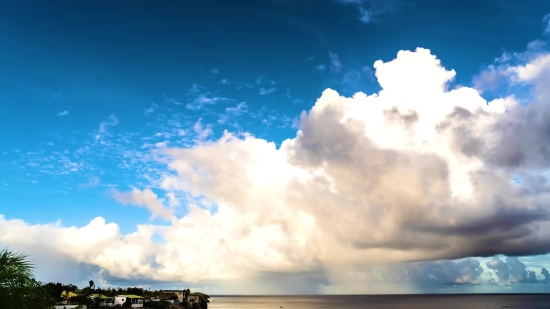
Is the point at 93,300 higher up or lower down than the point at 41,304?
lower down

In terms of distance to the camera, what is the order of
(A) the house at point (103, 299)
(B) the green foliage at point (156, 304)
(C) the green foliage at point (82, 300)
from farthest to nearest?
(B) the green foliage at point (156, 304) < (A) the house at point (103, 299) < (C) the green foliage at point (82, 300)

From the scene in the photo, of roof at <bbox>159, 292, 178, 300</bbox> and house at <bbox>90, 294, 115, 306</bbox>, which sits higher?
house at <bbox>90, 294, 115, 306</bbox>

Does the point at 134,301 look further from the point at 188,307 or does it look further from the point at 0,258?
the point at 0,258

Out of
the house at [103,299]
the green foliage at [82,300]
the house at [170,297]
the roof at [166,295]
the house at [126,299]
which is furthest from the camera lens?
the roof at [166,295]

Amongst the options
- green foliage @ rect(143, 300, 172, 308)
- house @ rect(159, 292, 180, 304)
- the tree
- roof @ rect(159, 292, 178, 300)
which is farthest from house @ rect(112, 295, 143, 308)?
the tree

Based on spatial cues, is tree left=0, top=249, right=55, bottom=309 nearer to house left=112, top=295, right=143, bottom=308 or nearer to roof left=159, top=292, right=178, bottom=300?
house left=112, top=295, right=143, bottom=308

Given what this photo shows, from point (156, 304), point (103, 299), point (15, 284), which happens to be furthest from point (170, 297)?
point (15, 284)

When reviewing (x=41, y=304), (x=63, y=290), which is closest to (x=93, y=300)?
(x=63, y=290)

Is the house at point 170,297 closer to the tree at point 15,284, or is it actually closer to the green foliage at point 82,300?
the green foliage at point 82,300

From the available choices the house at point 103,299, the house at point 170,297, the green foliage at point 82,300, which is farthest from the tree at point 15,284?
the house at point 170,297

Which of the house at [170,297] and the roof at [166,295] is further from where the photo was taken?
the roof at [166,295]

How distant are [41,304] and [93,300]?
92.6 meters

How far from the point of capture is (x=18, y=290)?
15719 mm

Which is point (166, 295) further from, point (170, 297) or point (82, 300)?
point (82, 300)
